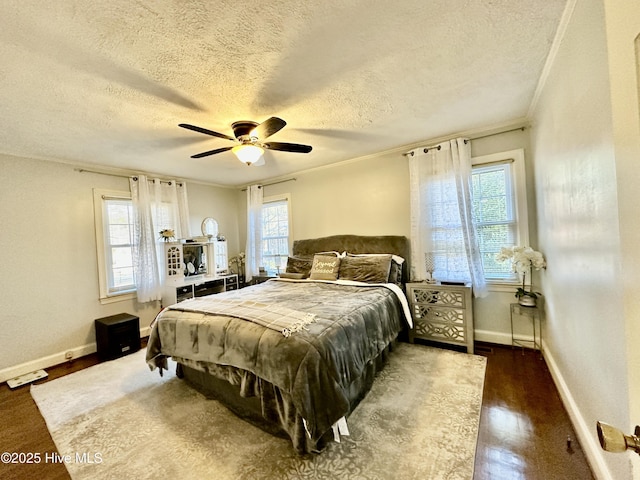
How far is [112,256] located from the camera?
392 centimetres

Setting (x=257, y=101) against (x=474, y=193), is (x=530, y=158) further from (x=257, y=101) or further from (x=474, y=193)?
(x=257, y=101)

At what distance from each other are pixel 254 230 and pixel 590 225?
15.3 ft

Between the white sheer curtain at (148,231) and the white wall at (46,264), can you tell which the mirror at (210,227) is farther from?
the white wall at (46,264)

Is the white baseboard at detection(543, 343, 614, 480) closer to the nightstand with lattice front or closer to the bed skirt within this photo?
the nightstand with lattice front

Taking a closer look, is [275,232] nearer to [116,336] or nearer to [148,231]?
[148,231]

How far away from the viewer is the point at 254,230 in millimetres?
5219

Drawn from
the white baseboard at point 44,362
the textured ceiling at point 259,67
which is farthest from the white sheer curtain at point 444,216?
the white baseboard at point 44,362

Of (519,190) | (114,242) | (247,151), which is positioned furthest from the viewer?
(114,242)

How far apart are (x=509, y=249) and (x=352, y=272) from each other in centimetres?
174

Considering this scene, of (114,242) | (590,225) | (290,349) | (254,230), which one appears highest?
(254,230)

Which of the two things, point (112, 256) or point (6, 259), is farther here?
point (112, 256)

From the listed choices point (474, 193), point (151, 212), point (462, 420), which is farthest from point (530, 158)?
point (151, 212)

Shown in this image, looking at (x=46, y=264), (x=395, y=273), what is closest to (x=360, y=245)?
(x=395, y=273)

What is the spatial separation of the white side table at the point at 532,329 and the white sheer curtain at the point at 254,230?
405cm
